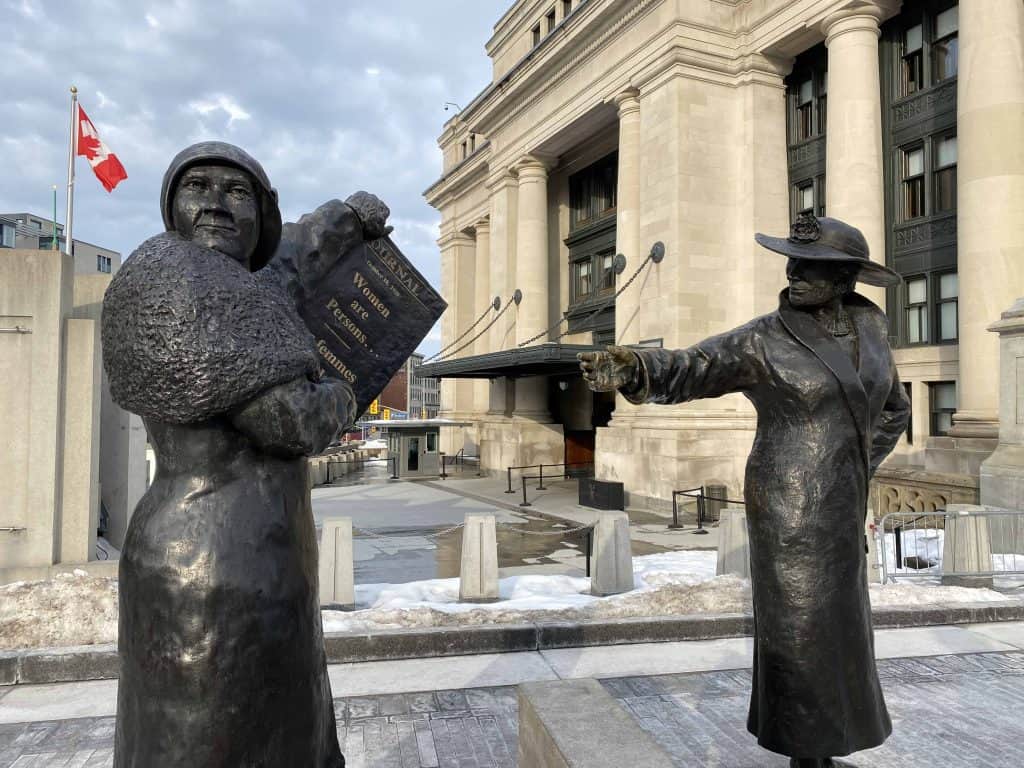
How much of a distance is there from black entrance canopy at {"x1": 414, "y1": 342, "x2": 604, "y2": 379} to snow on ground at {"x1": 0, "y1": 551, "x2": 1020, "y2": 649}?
8161 millimetres

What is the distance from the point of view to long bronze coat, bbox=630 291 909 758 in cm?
323

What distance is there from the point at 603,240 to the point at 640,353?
26357mm

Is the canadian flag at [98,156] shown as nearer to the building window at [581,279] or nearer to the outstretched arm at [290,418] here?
the building window at [581,279]

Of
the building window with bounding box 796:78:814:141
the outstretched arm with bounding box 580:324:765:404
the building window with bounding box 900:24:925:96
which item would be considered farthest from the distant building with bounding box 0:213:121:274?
the outstretched arm with bounding box 580:324:765:404

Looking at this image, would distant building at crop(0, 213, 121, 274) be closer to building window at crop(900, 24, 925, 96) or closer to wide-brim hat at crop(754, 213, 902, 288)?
building window at crop(900, 24, 925, 96)

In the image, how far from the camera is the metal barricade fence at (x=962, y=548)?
846 cm

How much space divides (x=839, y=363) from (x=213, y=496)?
9.19ft

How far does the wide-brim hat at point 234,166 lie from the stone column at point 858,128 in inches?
678

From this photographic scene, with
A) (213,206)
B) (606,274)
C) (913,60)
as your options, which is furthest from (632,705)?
(606,274)

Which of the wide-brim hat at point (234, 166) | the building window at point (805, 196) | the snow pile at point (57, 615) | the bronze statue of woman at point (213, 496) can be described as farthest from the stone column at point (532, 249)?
the bronze statue of woman at point (213, 496)

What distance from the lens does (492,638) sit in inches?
259

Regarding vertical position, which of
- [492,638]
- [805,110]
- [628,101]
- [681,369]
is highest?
[628,101]

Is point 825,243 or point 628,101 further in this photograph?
point 628,101

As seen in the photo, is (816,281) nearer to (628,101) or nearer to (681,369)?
(681,369)
